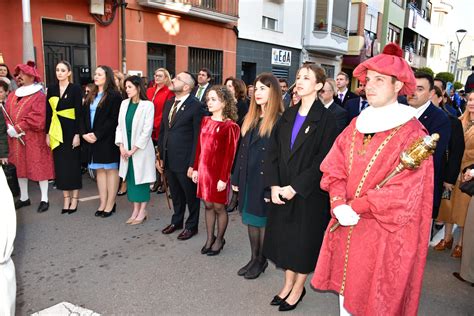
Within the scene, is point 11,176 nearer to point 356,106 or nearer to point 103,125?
point 103,125

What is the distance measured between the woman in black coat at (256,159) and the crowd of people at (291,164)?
0.04ft

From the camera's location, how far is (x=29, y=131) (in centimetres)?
557

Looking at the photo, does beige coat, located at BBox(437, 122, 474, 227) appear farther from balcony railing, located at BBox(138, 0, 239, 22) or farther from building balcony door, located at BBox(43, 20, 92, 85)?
balcony railing, located at BBox(138, 0, 239, 22)

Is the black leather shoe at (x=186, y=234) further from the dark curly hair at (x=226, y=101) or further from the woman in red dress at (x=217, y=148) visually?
the dark curly hair at (x=226, y=101)

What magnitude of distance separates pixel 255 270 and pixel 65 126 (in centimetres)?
322

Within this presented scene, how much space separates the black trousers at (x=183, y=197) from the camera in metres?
4.82

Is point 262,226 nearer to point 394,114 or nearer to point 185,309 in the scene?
point 185,309

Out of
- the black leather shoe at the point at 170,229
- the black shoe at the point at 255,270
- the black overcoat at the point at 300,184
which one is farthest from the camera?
the black leather shoe at the point at 170,229

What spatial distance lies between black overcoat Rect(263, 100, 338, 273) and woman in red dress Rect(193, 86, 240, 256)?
967 millimetres

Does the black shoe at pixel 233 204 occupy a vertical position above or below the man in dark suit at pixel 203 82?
below

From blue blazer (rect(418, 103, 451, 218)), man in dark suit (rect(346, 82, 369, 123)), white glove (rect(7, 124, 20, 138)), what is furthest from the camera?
man in dark suit (rect(346, 82, 369, 123))

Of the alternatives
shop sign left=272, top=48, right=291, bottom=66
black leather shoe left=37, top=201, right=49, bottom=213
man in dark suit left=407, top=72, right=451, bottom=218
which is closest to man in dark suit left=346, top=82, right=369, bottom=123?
man in dark suit left=407, top=72, right=451, bottom=218

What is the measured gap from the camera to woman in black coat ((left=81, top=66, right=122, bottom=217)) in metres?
5.26

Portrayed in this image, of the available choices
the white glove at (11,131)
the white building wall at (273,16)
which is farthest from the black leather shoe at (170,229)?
the white building wall at (273,16)
